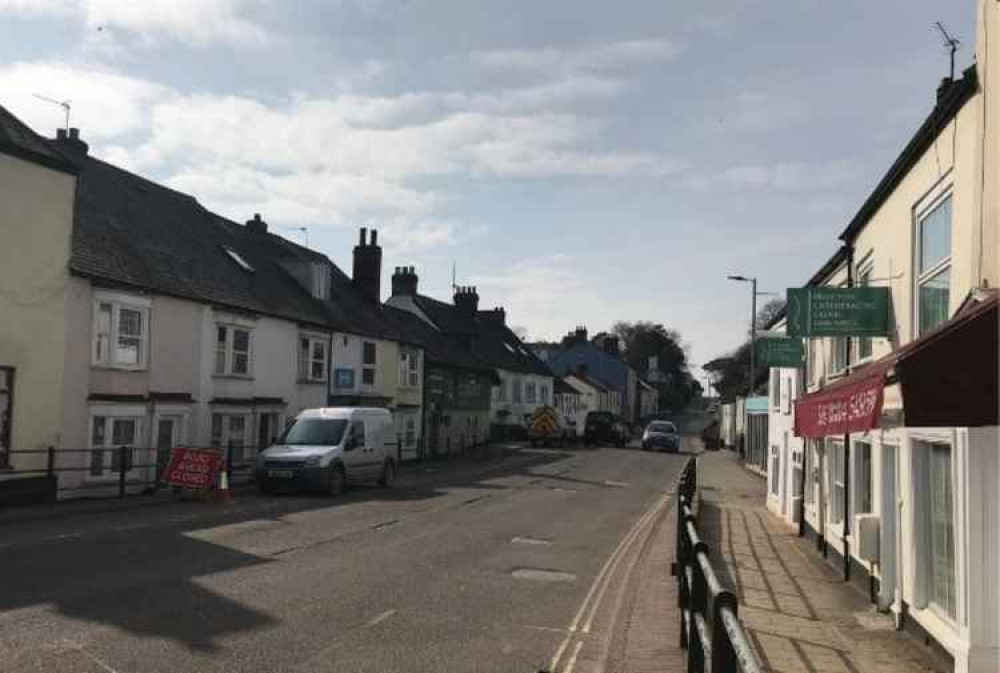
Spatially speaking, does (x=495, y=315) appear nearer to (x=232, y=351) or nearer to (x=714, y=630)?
(x=232, y=351)

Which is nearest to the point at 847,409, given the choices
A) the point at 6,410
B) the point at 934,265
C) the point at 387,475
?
the point at 934,265

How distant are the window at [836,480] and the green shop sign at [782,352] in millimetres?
2506

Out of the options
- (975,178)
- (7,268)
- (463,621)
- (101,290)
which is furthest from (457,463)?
(975,178)

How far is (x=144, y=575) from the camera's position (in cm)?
1109

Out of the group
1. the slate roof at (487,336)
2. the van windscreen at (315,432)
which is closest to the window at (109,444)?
the van windscreen at (315,432)

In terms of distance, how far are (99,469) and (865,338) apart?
671 inches

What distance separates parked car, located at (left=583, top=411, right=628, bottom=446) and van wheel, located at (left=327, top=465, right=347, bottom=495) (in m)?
38.3

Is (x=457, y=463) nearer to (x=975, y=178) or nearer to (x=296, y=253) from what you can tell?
(x=296, y=253)

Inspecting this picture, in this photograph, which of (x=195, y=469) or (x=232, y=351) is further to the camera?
(x=232, y=351)

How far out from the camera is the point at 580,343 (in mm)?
101562

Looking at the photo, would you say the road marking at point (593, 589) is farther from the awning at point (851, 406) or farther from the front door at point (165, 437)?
the front door at point (165, 437)

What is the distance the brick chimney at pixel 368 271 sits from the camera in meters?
42.6

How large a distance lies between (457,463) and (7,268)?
2253 centimetres

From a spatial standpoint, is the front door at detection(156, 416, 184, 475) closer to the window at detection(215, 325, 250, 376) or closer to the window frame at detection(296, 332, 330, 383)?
the window at detection(215, 325, 250, 376)
